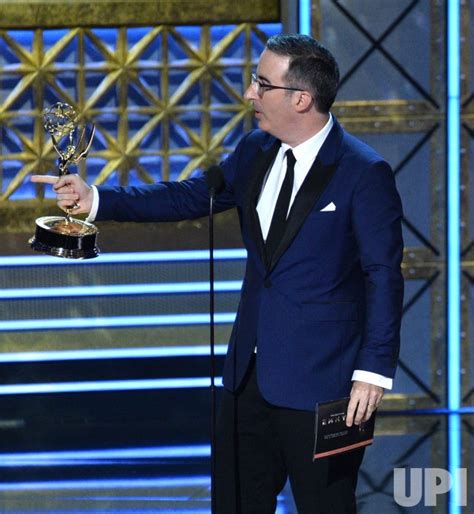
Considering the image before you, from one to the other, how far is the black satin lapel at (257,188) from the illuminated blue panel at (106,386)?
3544mm

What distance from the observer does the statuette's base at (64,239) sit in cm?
316

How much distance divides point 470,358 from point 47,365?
2370 mm

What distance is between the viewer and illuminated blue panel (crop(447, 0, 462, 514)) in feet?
19.5

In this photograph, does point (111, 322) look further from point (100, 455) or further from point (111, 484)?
point (111, 484)

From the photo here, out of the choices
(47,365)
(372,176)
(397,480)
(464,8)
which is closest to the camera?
(372,176)

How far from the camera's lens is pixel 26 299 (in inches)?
267

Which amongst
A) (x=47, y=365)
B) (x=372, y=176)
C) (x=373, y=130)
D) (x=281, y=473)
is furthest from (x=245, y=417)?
(x=47, y=365)

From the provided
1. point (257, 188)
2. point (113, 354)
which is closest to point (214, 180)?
point (257, 188)

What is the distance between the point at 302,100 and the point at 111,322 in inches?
159

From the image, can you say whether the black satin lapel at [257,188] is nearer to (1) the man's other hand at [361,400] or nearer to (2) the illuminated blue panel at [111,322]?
(1) the man's other hand at [361,400]

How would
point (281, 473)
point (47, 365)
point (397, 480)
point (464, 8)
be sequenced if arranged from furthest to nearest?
point (47, 365) → point (464, 8) → point (397, 480) → point (281, 473)

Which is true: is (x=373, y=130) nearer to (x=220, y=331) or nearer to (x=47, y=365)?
(x=220, y=331)

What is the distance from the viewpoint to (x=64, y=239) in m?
3.17

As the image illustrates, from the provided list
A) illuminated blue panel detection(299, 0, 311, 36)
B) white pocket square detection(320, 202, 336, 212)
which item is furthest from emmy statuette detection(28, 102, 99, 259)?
illuminated blue panel detection(299, 0, 311, 36)
